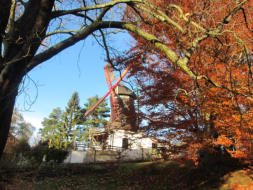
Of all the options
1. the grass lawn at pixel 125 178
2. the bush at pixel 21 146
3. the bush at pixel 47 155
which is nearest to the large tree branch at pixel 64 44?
the grass lawn at pixel 125 178

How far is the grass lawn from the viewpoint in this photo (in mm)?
8878

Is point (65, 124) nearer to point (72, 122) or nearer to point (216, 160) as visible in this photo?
point (72, 122)

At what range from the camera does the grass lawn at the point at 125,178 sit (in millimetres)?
8878

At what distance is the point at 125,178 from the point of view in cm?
1223

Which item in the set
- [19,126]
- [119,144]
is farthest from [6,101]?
[19,126]

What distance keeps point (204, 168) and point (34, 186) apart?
8.87 m

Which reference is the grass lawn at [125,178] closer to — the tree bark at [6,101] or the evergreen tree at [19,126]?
the tree bark at [6,101]

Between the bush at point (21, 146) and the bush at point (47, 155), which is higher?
the bush at point (21, 146)

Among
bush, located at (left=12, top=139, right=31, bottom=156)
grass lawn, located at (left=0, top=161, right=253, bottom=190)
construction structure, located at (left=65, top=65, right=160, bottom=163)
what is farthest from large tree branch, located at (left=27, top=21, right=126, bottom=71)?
bush, located at (left=12, top=139, right=31, bottom=156)

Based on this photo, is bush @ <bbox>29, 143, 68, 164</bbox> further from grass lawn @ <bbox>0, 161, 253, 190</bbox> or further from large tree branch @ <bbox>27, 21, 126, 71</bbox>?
large tree branch @ <bbox>27, 21, 126, 71</bbox>

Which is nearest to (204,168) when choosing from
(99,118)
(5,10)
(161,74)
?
(161,74)

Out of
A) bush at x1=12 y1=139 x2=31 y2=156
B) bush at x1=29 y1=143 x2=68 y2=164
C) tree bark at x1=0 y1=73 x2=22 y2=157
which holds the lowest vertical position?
bush at x1=29 y1=143 x2=68 y2=164

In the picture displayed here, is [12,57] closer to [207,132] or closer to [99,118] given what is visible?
[207,132]

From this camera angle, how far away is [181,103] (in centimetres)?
721
